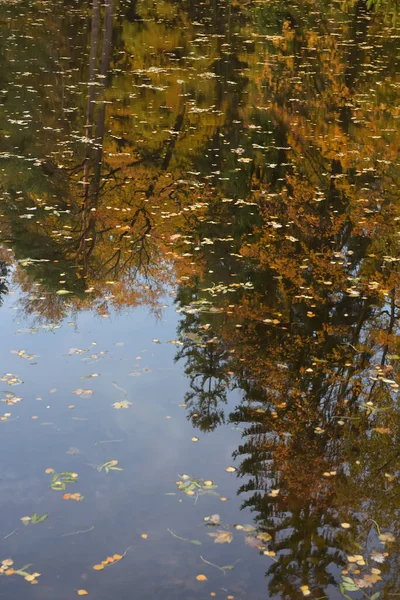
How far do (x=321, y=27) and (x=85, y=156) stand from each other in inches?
868

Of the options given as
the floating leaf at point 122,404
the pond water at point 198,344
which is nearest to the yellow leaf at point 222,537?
the pond water at point 198,344

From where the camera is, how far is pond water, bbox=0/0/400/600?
5758 millimetres

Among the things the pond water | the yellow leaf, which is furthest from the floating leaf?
the yellow leaf

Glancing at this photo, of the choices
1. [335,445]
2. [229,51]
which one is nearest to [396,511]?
[335,445]

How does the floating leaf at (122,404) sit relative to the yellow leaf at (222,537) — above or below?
above

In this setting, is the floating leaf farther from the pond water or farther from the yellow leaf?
the yellow leaf

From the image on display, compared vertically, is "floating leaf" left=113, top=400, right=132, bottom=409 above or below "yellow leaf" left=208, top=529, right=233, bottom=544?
above

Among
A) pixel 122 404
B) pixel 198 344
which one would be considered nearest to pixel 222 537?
pixel 122 404

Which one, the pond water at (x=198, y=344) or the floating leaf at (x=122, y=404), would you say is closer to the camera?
the pond water at (x=198, y=344)

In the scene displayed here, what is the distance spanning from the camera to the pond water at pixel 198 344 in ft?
18.9

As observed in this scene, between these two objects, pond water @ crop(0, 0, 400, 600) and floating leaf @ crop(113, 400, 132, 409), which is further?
floating leaf @ crop(113, 400, 132, 409)

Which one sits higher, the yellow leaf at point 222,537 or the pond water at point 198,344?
the pond water at point 198,344

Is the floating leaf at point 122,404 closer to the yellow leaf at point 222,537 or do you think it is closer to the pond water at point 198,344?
the pond water at point 198,344

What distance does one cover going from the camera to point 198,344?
8812 millimetres
